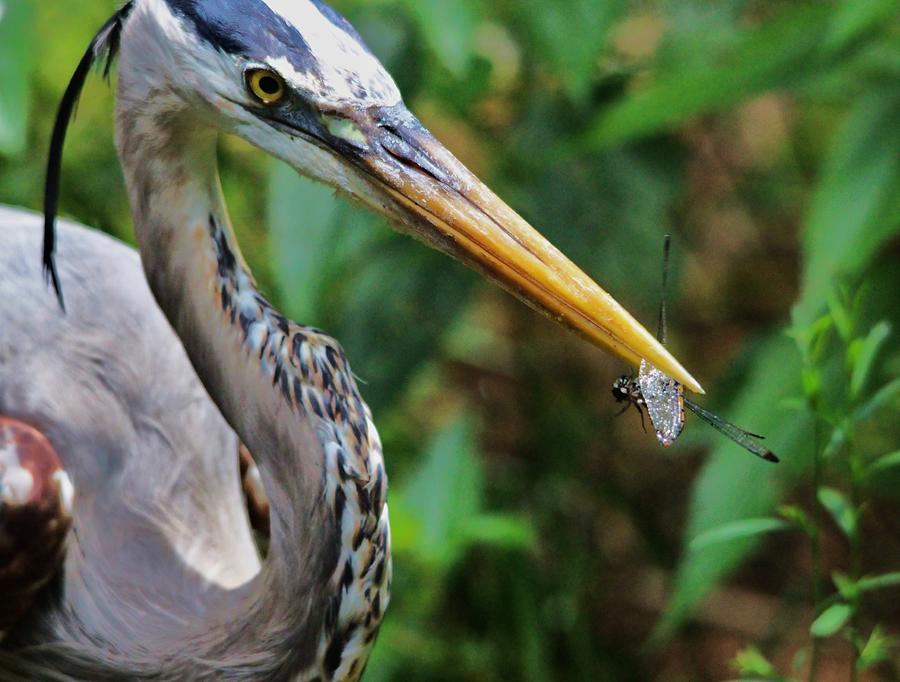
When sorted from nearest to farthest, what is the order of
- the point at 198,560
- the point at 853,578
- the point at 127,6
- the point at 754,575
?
the point at 127,6, the point at 853,578, the point at 198,560, the point at 754,575

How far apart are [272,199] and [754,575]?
5.74 ft

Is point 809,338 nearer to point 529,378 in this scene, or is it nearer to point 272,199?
point 272,199

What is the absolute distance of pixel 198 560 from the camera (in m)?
1.96

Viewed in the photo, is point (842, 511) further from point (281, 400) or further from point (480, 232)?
point (281, 400)

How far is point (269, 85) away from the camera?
1.53 metres

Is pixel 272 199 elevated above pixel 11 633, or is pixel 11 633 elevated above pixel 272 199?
pixel 272 199

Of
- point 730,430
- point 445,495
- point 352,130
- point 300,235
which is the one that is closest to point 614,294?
point 445,495

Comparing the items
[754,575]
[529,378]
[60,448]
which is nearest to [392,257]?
[529,378]

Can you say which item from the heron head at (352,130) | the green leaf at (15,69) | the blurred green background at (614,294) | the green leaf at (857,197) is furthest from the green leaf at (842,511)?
the green leaf at (15,69)

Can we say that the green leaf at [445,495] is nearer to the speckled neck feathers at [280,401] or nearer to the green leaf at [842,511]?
the speckled neck feathers at [280,401]

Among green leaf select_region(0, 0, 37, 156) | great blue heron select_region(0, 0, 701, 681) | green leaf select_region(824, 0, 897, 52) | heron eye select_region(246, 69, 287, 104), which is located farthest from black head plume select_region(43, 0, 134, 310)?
green leaf select_region(824, 0, 897, 52)

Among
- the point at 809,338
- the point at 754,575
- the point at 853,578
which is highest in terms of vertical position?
the point at 809,338

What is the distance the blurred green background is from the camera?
2320 millimetres

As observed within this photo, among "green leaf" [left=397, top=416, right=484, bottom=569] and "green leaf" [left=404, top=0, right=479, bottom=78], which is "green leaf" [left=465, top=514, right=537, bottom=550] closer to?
"green leaf" [left=397, top=416, right=484, bottom=569]
